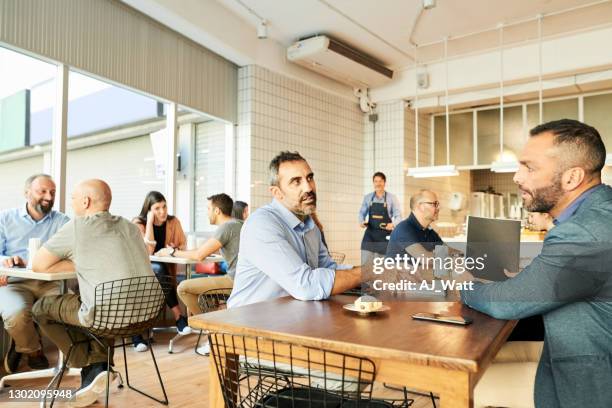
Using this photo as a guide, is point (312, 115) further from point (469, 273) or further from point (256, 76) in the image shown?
point (469, 273)

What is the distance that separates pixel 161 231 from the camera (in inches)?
177

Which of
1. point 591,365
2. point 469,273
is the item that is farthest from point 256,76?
point 591,365

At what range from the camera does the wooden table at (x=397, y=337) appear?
105 centimetres

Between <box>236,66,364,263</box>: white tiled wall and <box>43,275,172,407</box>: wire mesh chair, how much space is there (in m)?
2.87

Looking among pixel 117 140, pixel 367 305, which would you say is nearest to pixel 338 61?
pixel 117 140

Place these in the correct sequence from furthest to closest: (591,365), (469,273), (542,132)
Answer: (469,273) < (542,132) < (591,365)

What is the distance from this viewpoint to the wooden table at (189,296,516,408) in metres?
1.05

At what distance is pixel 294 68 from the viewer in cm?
604

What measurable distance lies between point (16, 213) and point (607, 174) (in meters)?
6.81

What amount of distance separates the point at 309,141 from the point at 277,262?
4718 mm

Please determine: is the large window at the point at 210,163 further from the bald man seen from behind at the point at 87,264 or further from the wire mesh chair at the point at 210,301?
the bald man seen from behind at the point at 87,264

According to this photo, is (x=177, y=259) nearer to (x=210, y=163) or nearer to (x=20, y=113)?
(x=20, y=113)

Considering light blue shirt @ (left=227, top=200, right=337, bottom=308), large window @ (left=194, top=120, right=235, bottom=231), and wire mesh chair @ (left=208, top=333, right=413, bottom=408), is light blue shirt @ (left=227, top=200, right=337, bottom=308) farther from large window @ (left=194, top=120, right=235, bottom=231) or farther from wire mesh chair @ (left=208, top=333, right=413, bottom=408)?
large window @ (left=194, top=120, right=235, bottom=231)

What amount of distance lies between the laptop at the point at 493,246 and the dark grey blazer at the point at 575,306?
1.16ft
